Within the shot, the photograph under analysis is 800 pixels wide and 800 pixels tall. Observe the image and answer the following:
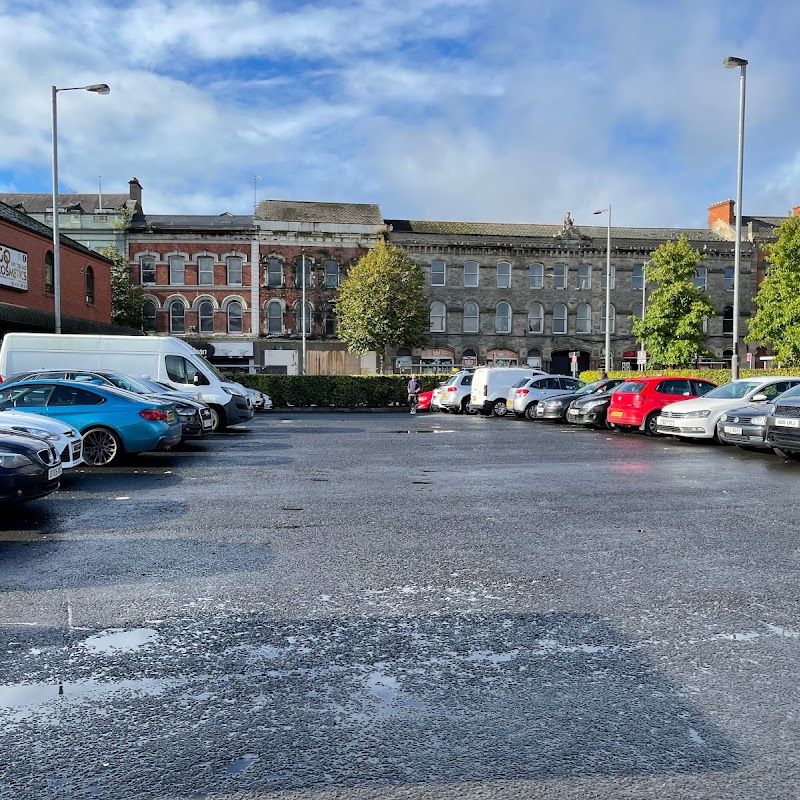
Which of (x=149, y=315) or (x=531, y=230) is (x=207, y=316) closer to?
(x=149, y=315)

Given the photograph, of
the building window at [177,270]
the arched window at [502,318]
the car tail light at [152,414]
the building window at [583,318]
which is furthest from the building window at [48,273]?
the building window at [583,318]

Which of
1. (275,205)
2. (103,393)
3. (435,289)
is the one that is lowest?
(103,393)

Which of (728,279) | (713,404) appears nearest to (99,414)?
(713,404)

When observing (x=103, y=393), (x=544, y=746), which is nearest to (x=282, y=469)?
(x=103, y=393)

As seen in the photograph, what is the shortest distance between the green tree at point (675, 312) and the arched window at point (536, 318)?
1352 cm

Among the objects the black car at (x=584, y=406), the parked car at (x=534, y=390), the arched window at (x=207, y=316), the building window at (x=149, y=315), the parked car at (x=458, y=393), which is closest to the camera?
the black car at (x=584, y=406)

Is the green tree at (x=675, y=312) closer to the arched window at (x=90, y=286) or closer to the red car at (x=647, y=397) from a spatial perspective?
the red car at (x=647, y=397)

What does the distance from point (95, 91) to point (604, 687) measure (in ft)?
86.9

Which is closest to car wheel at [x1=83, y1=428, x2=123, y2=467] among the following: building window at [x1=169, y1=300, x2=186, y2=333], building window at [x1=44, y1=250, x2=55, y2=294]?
building window at [x1=44, y1=250, x2=55, y2=294]

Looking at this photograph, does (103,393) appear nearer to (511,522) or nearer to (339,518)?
(339,518)

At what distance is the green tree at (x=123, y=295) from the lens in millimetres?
50219

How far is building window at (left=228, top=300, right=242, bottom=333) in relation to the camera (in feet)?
176

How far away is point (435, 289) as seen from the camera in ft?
185

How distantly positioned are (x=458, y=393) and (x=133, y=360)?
43.3 feet
